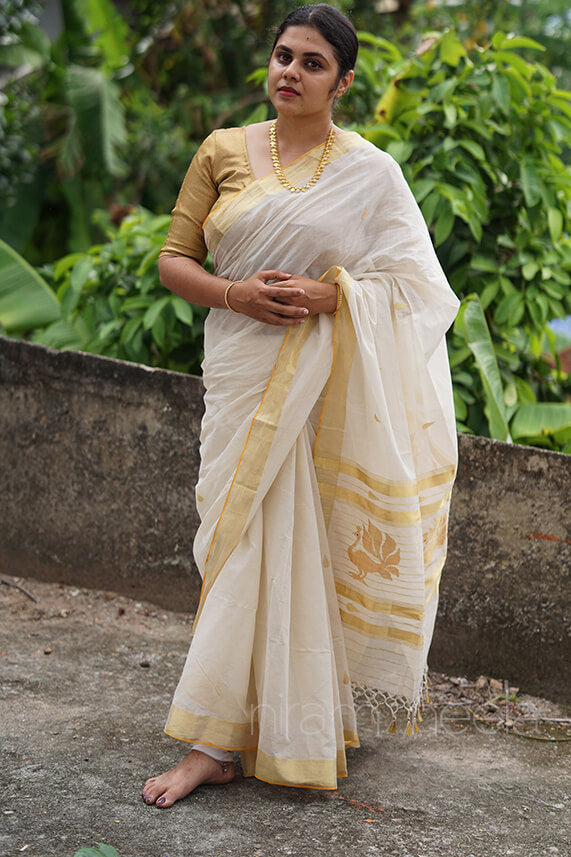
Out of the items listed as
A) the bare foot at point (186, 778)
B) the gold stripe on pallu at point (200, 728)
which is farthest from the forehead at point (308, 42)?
the bare foot at point (186, 778)

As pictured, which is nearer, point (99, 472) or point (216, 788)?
point (216, 788)

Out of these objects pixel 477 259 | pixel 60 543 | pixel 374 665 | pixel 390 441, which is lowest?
pixel 60 543

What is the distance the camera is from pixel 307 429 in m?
2.46

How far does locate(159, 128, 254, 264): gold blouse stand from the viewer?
7.97ft

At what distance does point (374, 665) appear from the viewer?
8.20 ft

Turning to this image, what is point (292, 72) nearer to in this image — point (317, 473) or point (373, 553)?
point (317, 473)

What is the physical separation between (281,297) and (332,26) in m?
0.69

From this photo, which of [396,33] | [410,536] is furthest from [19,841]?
[396,33]


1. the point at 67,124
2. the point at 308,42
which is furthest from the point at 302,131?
the point at 67,124

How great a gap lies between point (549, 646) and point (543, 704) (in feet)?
0.63

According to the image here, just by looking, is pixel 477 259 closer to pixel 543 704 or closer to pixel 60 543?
pixel 543 704

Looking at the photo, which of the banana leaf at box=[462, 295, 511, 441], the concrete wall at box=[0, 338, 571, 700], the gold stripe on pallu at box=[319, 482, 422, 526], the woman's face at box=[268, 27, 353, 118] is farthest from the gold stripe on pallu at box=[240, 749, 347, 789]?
the woman's face at box=[268, 27, 353, 118]

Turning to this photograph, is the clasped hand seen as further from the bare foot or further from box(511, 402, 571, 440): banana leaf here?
box(511, 402, 571, 440): banana leaf

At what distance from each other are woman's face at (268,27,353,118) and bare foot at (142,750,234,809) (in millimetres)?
1701
